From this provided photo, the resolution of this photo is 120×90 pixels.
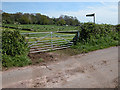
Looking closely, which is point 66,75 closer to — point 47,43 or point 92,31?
point 47,43

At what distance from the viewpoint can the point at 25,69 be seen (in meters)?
5.43

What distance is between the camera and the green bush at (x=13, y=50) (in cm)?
577

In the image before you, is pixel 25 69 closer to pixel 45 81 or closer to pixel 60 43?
pixel 45 81

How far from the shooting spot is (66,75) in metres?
4.85

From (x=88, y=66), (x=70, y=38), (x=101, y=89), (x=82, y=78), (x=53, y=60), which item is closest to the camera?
(x=101, y=89)

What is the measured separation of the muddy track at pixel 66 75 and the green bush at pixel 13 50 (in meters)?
0.51

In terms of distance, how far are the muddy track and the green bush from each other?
0.51 metres

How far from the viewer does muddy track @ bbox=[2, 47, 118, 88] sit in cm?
414

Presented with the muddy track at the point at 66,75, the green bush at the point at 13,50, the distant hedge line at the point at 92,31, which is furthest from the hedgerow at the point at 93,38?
the green bush at the point at 13,50

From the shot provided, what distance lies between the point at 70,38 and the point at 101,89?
6.07 m

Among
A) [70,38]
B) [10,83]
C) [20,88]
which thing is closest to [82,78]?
[20,88]

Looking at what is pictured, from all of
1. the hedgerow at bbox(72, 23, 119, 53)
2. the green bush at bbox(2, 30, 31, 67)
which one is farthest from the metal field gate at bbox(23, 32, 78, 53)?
the green bush at bbox(2, 30, 31, 67)

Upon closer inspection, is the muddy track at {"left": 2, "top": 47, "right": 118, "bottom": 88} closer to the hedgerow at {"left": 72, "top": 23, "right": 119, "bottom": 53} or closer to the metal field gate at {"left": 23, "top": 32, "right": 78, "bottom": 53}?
the metal field gate at {"left": 23, "top": 32, "right": 78, "bottom": 53}

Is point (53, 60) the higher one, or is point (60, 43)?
point (60, 43)
